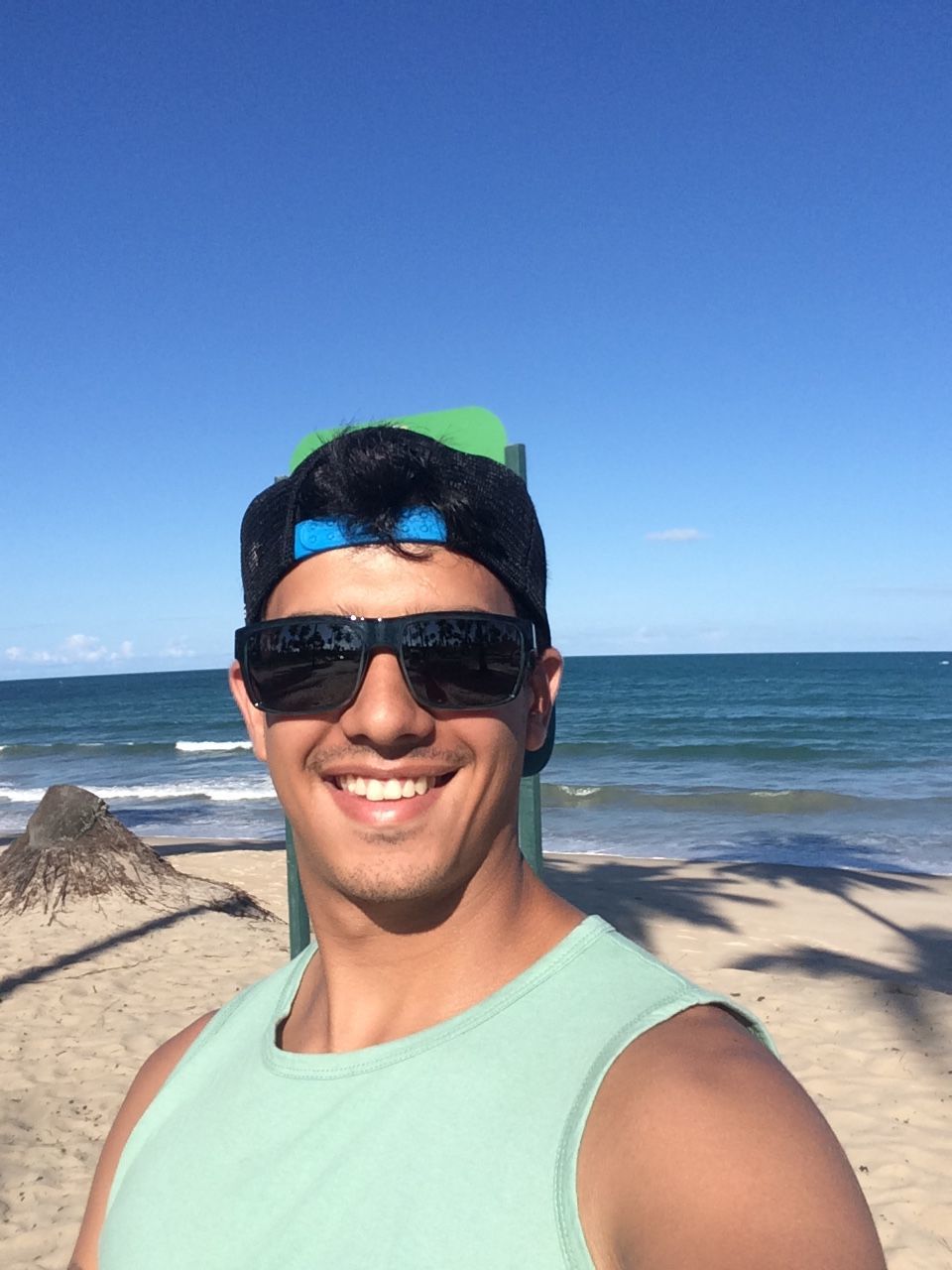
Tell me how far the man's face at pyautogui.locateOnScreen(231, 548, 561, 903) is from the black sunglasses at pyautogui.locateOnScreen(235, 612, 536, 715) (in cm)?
2

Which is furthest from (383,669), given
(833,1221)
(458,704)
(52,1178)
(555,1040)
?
(52,1178)

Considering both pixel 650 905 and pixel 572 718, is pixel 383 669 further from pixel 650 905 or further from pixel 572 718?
pixel 572 718

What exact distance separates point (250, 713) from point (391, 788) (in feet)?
1.39

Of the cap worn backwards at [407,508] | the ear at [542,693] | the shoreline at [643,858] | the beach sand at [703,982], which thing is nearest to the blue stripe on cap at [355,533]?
the cap worn backwards at [407,508]

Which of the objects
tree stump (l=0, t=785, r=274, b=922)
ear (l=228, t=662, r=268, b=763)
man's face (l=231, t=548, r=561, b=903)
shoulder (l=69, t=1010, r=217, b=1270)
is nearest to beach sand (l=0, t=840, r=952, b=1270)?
tree stump (l=0, t=785, r=274, b=922)

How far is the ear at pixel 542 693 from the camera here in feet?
5.10

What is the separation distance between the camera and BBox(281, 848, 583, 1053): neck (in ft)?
4.30

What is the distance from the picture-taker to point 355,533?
1.38m

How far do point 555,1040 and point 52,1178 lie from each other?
415 cm

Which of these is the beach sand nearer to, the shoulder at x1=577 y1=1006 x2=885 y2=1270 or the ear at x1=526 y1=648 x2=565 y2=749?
the ear at x1=526 y1=648 x2=565 y2=749

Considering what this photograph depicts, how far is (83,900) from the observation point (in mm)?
8461

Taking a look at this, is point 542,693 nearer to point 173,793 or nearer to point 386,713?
point 386,713

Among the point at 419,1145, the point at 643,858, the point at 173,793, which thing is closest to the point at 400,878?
the point at 419,1145

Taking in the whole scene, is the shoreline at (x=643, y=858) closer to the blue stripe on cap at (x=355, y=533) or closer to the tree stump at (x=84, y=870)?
the tree stump at (x=84, y=870)
